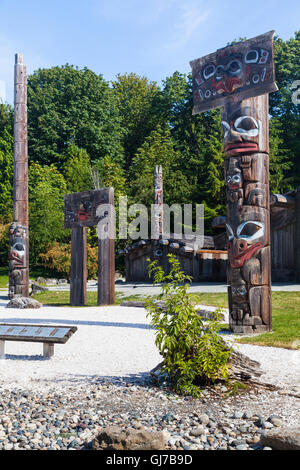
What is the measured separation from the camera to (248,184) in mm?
8219

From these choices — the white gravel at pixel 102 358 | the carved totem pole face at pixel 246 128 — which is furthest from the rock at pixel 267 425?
the carved totem pole face at pixel 246 128

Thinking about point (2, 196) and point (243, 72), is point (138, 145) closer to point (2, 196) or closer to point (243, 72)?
point (2, 196)

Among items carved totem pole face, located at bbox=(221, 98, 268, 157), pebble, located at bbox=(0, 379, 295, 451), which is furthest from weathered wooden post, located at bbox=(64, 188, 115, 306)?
pebble, located at bbox=(0, 379, 295, 451)

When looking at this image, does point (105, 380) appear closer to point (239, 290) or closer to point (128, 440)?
point (128, 440)

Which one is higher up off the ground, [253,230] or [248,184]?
[248,184]

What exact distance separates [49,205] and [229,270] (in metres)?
23.0

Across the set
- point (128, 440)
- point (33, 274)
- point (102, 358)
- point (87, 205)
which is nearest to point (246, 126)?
point (102, 358)

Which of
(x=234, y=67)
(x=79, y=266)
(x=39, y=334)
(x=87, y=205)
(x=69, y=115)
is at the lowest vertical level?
(x=39, y=334)

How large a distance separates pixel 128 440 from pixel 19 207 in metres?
13.2

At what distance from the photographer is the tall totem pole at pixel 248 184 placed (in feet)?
26.5

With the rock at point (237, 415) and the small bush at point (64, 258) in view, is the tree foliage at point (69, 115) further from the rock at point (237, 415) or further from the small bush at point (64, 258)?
the rock at point (237, 415)

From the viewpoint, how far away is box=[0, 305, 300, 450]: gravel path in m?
3.52

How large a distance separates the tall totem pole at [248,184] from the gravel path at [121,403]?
1354 millimetres

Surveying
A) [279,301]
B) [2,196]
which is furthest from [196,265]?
[2,196]
